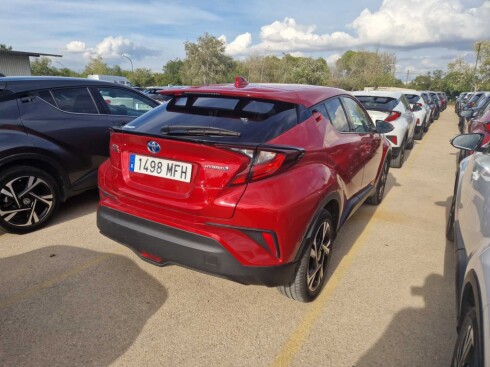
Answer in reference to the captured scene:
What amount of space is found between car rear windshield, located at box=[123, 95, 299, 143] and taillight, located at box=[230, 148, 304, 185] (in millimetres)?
107

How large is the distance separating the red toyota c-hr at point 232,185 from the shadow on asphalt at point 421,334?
2.01 ft

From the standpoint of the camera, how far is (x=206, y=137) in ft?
7.45

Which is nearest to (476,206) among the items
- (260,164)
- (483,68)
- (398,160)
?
(260,164)

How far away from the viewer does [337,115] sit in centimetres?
323

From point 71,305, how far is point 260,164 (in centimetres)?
185

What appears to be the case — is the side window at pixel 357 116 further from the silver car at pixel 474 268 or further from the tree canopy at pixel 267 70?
the tree canopy at pixel 267 70

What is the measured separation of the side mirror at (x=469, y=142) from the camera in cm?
324

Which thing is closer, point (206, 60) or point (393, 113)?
point (393, 113)

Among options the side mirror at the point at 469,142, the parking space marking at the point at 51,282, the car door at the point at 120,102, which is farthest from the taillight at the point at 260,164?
the car door at the point at 120,102

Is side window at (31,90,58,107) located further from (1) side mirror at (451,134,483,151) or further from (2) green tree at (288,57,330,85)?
(2) green tree at (288,57,330,85)

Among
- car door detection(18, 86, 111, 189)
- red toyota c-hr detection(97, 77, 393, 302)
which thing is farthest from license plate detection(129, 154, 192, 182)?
car door detection(18, 86, 111, 189)

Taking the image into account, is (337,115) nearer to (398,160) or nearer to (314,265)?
(314,265)

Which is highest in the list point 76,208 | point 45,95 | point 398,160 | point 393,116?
point 45,95

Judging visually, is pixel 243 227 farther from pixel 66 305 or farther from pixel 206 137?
pixel 66 305
